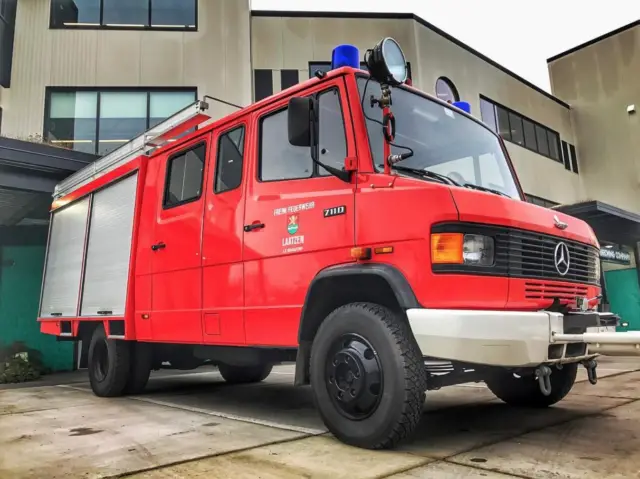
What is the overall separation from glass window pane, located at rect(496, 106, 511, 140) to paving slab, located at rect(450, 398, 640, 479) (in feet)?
55.8

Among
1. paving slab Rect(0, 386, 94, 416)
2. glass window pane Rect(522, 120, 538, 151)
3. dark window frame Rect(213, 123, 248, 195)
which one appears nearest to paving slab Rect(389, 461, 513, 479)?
dark window frame Rect(213, 123, 248, 195)

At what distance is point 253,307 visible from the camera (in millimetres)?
4438

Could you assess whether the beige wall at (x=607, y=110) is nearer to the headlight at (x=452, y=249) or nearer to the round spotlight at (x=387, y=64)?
the round spotlight at (x=387, y=64)

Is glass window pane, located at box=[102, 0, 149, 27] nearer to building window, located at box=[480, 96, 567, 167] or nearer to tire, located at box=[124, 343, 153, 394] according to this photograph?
building window, located at box=[480, 96, 567, 167]

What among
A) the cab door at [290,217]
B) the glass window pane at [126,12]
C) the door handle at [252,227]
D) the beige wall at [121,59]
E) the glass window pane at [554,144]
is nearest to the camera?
the cab door at [290,217]

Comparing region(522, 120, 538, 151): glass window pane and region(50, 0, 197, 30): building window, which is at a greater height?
region(50, 0, 197, 30): building window

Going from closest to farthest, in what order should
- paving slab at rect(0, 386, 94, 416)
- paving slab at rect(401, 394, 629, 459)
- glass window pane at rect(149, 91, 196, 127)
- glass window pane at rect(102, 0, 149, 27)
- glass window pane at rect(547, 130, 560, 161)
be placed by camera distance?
paving slab at rect(401, 394, 629, 459)
paving slab at rect(0, 386, 94, 416)
glass window pane at rect(149, 91, 196, 127)
glass window pane at rect(102, 0, 149, 27)
glass window pane at rect(547, 130, 560, 161)

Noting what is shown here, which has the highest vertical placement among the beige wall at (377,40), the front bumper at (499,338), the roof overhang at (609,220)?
the beige wall at (377,40)

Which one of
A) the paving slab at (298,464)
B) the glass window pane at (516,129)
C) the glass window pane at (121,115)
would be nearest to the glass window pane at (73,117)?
the glass window pane at (121,115)

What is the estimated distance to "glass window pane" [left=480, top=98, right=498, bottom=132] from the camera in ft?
62.4

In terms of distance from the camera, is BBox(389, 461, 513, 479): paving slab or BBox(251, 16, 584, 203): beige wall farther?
BBox(251, 16, 584, 203): beige wall

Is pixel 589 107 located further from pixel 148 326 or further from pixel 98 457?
pixel 98 457

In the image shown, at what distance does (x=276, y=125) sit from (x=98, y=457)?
2877 mm

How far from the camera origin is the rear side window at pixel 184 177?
212 inches
